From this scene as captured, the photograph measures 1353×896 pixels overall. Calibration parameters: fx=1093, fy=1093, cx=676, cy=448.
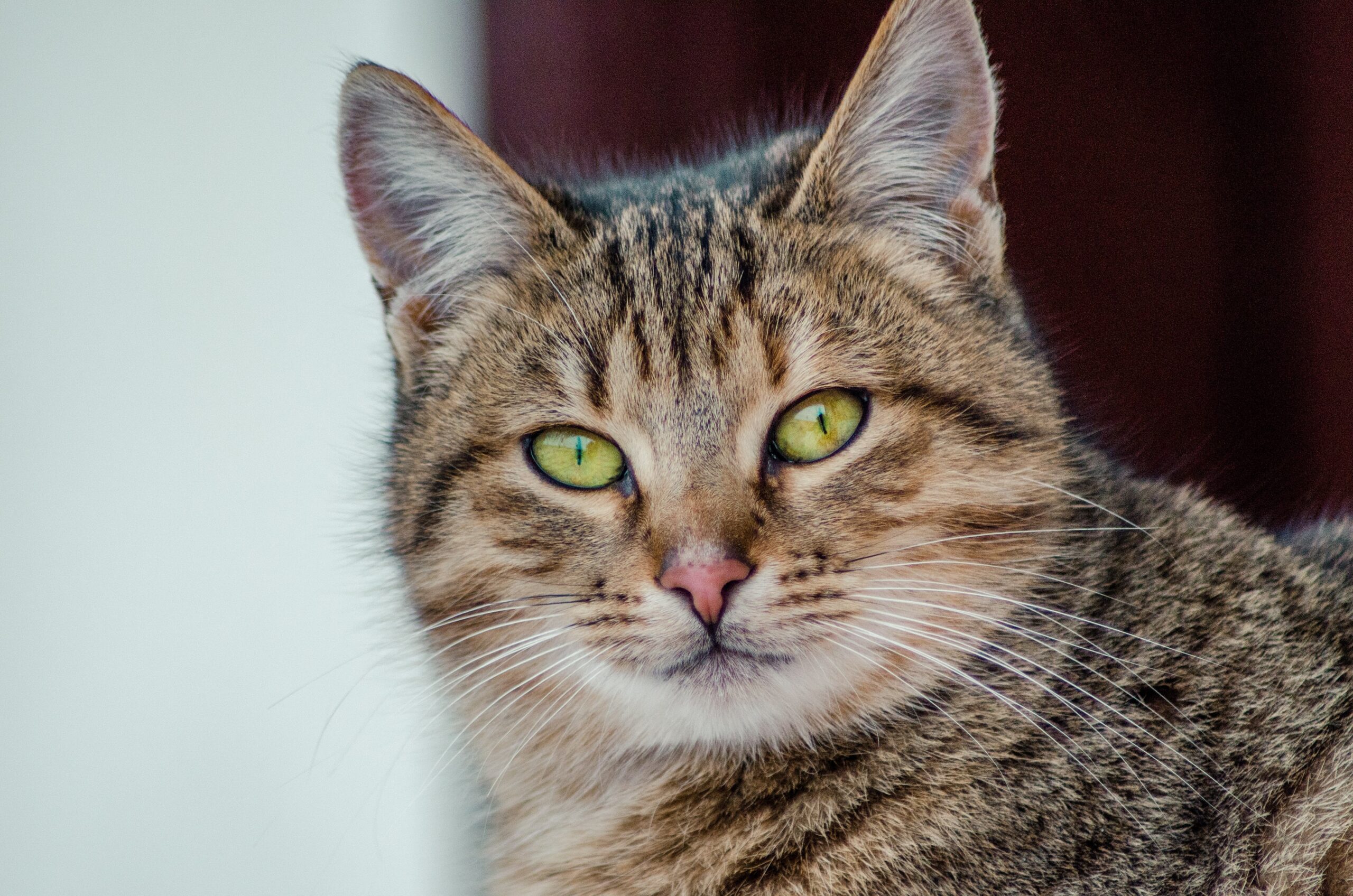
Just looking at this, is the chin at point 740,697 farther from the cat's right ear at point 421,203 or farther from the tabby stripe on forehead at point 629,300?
the cat's right ear at point 421,203

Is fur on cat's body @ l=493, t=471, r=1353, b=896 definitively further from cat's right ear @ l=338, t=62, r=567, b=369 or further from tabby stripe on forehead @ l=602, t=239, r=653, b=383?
cat's right ear @ l=338, t=62, r=567, b=369

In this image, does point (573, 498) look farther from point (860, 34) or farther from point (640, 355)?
point (860, 34)

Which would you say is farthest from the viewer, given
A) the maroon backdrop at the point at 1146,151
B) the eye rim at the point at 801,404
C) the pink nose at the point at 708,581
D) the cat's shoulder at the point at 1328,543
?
the maroon backdrop at the point at 1146,151

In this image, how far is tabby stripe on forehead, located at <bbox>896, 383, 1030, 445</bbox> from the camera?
3.28 feet

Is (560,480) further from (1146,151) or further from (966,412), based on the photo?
(1146,151)

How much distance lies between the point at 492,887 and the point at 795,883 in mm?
388

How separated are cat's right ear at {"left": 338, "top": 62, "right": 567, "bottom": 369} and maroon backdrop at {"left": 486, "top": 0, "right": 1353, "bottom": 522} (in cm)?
46

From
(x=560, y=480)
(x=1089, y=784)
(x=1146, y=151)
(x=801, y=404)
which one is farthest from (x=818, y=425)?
(x=1146, y=151)

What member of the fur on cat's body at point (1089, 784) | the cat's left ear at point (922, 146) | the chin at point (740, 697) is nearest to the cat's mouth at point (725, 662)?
the chin at point (740, 697)

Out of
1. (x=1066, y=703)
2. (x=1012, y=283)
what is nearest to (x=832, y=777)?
(x=1066, y=703)

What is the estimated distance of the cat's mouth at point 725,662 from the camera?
89 centimetres

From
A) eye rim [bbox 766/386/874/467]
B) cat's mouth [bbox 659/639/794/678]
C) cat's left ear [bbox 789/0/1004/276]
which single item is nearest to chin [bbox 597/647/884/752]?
cat's mouth [bbox 659/639/794/678]

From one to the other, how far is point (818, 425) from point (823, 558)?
14cm

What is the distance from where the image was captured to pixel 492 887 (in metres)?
1.14
